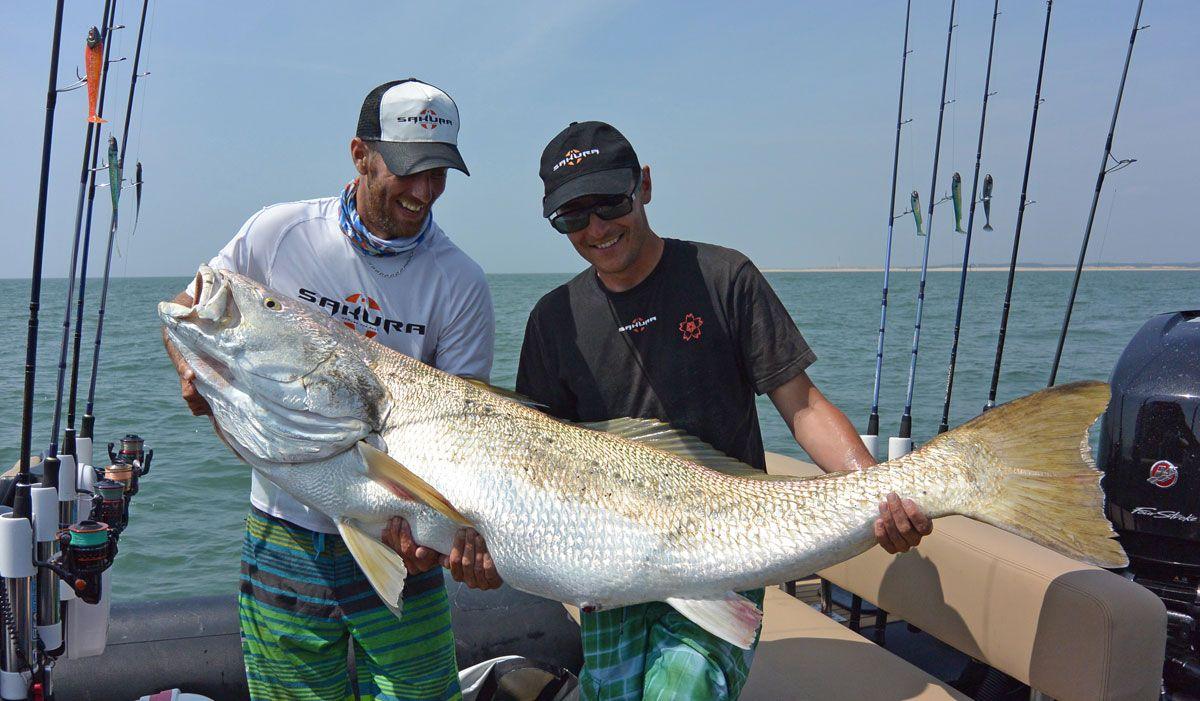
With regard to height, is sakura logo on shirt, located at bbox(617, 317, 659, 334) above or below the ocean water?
above

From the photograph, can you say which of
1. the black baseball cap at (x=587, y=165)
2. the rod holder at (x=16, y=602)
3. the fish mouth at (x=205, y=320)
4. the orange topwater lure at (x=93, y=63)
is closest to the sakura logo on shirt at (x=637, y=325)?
the black baseball cap at (x=587, y=165)

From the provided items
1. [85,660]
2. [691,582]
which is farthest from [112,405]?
[691,582]

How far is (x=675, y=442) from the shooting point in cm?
282

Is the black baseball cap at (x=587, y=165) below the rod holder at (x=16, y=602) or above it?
above

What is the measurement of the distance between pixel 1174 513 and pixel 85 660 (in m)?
4.26

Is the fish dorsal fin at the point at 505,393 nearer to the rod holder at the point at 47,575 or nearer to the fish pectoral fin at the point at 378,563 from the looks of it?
the fish pectoral fin at the point at 378,563

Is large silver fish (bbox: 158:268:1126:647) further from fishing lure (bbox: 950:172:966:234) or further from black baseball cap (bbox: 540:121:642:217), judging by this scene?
fishing lure (bbox: 950:172:966:234)

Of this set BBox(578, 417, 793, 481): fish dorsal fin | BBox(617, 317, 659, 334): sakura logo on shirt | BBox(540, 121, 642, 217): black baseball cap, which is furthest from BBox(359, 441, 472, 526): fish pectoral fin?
BBox(540, 121, 642, 217): black baseball cap

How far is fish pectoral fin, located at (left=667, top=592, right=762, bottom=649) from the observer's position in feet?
8.11

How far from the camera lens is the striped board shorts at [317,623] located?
291cm

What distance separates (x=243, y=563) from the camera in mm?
3000

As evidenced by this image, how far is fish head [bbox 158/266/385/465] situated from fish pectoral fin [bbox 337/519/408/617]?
237 mm

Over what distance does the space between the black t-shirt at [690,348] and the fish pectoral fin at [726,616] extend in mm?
558

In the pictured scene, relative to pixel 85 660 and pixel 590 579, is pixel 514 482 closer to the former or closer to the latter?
pixel 590 579
